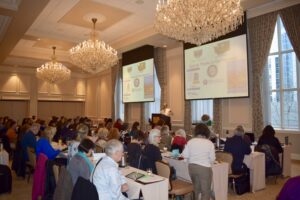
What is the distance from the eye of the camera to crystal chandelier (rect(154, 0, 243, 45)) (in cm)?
450

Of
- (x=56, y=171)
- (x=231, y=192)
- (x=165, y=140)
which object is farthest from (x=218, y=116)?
(x=56, y=171)

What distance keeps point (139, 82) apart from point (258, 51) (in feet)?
18.4

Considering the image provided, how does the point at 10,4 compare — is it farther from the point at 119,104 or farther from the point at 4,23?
the point at 119,104

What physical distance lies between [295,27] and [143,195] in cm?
654

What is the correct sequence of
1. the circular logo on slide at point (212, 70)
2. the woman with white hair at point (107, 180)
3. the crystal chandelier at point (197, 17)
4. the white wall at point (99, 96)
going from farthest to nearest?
1. the white wall at point (99, 96)
2. the circular logo on slide at point (212, 70)
3. the crystal chandelier at point (197, 17)
4. the woman with white hair at point (107, 180)

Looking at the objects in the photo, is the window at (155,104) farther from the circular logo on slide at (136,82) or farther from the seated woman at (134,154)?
the seated woman at (134,154)

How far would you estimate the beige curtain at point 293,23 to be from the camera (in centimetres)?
692

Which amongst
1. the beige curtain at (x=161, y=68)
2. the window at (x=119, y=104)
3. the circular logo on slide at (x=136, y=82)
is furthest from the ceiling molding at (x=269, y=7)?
the window at (x=119, y=104)

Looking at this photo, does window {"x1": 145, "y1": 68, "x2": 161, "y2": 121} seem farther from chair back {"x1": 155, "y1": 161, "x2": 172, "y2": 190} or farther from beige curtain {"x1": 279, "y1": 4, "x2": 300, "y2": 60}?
chair back {"x1": 155, "y1": 161, "x2": 172, "y2": 190}

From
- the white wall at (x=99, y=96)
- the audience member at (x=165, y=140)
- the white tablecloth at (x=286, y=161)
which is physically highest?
the white wall at (x=99, y=96)

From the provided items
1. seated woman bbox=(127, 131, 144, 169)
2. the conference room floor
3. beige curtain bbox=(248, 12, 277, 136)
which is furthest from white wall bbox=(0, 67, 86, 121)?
seated woman bbox=(127, 131, 144, 169)

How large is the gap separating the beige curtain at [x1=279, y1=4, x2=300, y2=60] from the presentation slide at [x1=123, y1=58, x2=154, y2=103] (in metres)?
5.42

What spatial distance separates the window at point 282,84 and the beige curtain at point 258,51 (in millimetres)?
441

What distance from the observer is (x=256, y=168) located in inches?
201
